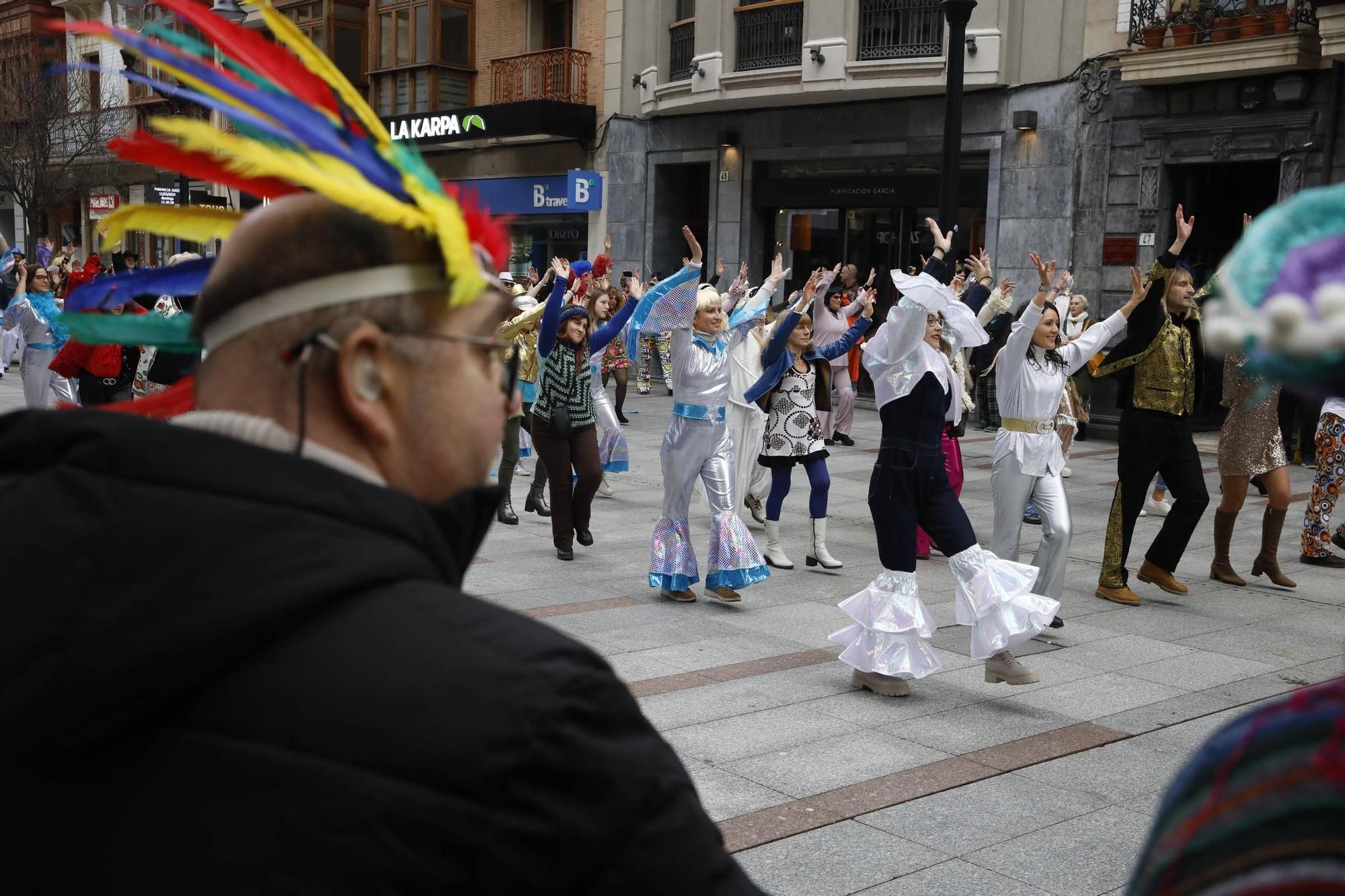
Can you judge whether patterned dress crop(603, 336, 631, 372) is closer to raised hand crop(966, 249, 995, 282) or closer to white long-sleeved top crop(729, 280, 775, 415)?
white long-sleeved top crop(729, 280, 775, 415)

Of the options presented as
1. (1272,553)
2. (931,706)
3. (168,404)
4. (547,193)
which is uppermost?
(547,193)

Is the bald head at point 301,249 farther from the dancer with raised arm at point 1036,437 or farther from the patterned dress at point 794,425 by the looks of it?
the patterned dress at point 794,425

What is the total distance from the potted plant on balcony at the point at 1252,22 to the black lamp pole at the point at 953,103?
7.20m

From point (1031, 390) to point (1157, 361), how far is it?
56.6 inches

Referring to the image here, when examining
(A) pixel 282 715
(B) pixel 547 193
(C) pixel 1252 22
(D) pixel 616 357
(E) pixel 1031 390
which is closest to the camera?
(A) pixel 282 715

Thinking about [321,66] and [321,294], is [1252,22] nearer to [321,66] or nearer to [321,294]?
[321,66]

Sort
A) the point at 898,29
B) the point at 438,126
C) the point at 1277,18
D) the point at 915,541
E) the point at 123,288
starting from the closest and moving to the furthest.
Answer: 1. the point at 123,288
2. the point at 915,541
3. the point at 1277,18
4. the point at 898,29
5. the point at 438,126

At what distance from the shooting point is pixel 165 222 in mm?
1819

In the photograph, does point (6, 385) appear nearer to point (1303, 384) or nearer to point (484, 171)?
point (484, 171)

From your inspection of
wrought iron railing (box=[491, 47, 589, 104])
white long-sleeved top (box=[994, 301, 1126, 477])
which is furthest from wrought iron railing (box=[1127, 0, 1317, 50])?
wrought iron railing (box=[491, 47, 589, 104])

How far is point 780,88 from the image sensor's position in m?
22.2

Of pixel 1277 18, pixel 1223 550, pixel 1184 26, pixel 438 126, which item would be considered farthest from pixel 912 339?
pixel 438 126

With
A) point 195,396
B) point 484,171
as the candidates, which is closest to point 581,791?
point 195,396

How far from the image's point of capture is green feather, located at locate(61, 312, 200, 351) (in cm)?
169
